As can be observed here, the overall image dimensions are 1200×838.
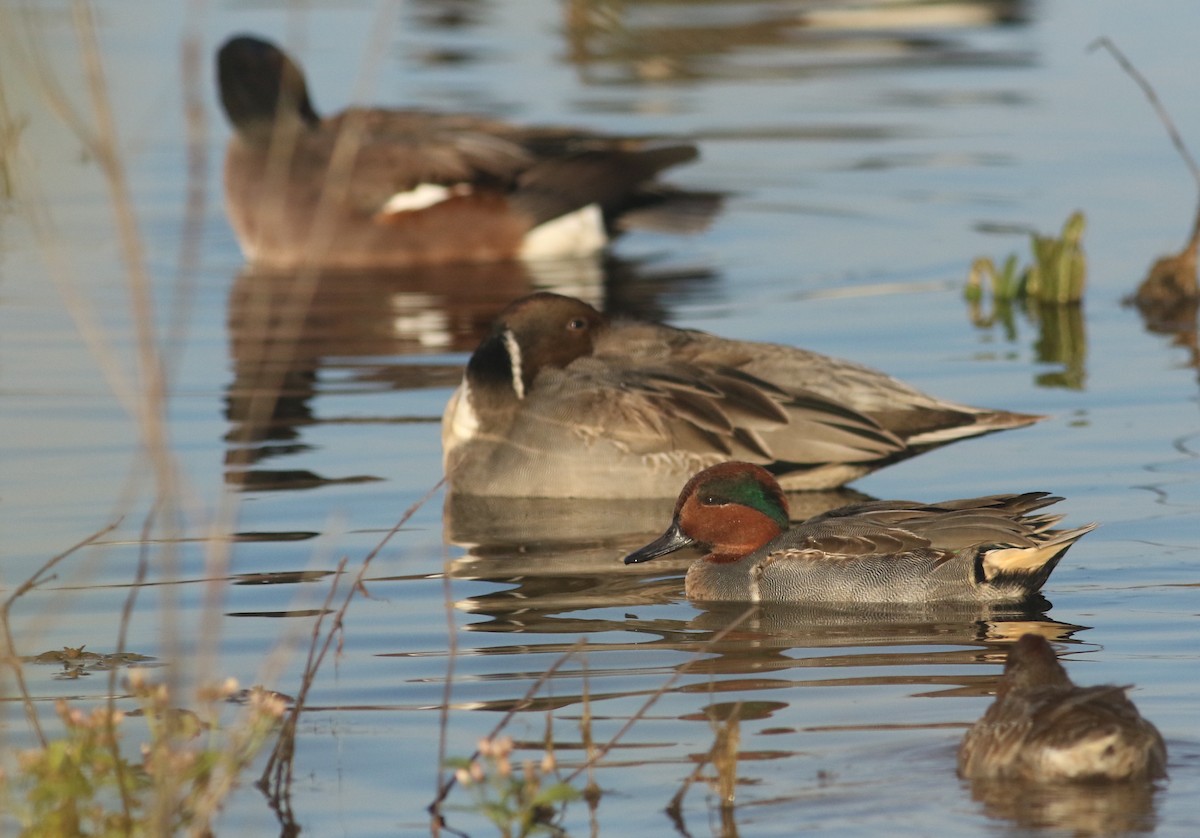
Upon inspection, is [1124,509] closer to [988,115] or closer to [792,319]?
[792,319]

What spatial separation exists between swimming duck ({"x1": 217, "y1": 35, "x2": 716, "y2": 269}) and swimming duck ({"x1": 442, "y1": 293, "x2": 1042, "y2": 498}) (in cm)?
504

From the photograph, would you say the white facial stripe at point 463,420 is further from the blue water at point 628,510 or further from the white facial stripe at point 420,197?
the white facial stripe at point 420,197

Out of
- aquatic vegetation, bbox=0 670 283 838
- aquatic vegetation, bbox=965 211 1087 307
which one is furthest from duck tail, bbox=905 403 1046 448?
aquatic vegetation, bbox=0 670 283 838

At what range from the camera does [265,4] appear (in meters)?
24.3

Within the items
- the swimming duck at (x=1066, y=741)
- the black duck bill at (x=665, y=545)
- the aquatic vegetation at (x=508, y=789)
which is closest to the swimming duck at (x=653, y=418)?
the black duck bill at (x=665, y=545)

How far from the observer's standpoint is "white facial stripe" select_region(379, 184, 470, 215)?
1499 centimetres

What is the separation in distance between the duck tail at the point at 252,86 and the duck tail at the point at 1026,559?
912 cm

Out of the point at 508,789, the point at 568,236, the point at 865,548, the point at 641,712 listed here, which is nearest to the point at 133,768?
the point at 508,789

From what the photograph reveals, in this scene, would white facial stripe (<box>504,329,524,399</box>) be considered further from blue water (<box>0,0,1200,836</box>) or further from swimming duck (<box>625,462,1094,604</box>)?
swimming duck (<box>625,462,1094,604</box>)

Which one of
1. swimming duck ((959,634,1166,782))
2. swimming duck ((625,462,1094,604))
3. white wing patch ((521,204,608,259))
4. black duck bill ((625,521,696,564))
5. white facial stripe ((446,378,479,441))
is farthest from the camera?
white wing patch ((521,204,608,259))

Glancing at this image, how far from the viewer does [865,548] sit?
25.0 ft

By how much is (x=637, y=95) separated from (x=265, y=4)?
17.2 ft

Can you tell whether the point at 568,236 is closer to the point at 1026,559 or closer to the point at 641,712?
the point at 1026,559

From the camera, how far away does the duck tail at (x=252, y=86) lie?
1555 centimetres
